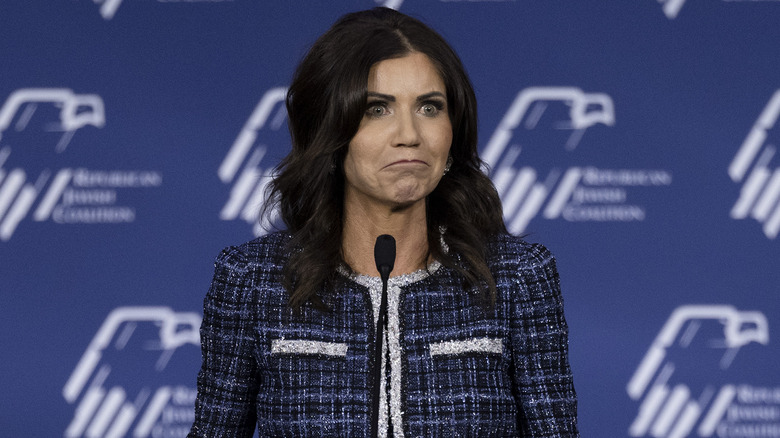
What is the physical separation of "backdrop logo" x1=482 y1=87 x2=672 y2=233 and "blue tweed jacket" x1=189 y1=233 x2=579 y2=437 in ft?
4.17

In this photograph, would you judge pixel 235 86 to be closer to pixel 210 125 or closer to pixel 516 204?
pixel 210 125

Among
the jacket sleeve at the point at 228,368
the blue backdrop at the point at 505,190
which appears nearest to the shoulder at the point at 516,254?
the jacket sleeve at the point at 228,368

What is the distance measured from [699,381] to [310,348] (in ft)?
5.38

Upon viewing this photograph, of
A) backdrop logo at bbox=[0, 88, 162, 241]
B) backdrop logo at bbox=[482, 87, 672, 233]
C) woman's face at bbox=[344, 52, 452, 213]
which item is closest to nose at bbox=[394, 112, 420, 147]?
woman's face at bbox=[344, 52, 452, 213]

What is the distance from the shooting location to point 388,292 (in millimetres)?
1307

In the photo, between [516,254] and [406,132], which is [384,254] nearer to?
[406,132]

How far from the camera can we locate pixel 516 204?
262 centimetres

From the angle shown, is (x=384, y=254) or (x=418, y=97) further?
(x=418, y=97)

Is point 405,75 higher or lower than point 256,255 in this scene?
higher

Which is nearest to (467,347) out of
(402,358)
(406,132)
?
(402,358)

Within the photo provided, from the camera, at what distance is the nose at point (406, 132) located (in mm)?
1221

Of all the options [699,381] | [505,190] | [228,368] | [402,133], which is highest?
[505,190]

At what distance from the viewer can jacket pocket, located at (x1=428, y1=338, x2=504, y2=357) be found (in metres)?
1.27

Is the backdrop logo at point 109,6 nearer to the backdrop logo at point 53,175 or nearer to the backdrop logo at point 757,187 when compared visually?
the backdrop logo at point 53,175
